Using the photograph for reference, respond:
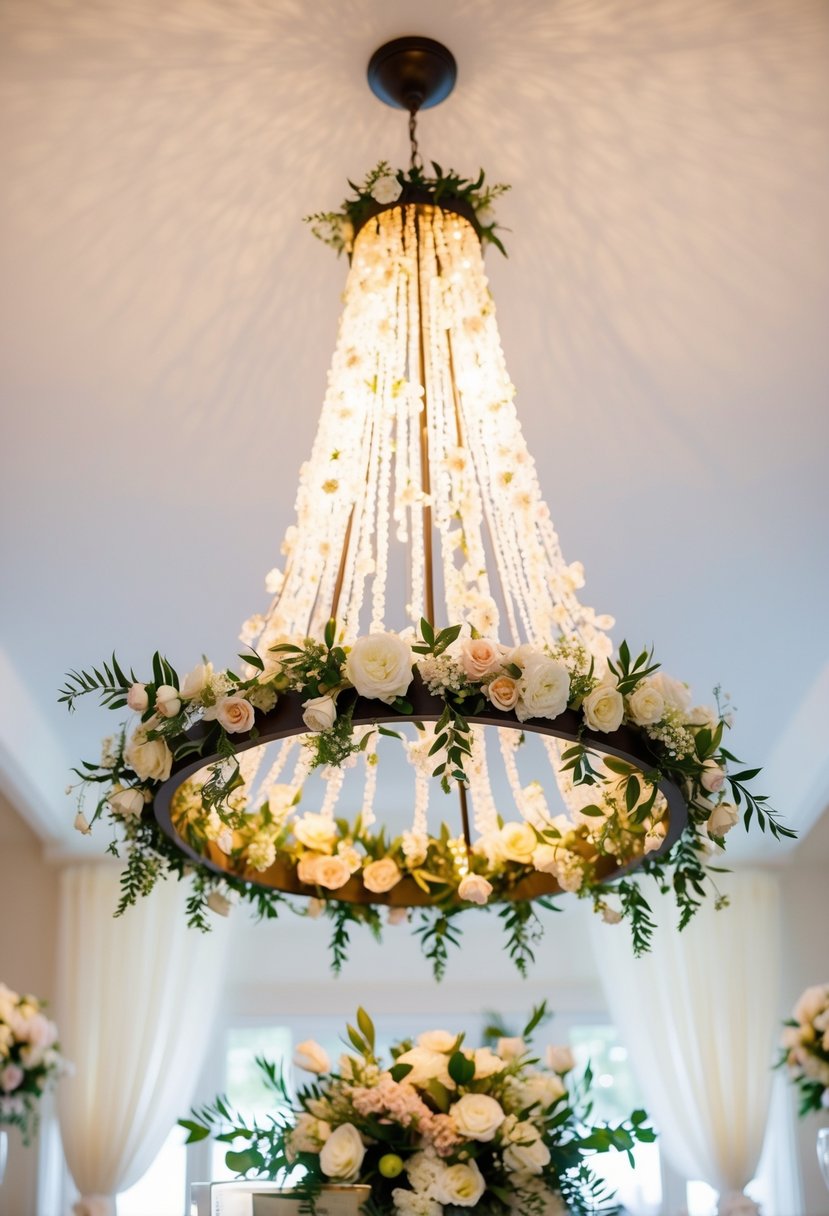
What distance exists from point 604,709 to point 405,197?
1162 millimetres

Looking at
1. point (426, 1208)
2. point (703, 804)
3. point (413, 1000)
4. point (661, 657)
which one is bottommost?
point (426, 1208)

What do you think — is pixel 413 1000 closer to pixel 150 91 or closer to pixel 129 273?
pixel 129 273

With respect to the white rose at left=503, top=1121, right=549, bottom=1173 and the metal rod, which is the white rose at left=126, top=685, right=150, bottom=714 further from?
the white rose at left=503, top=1121, right=549, bottom=1173

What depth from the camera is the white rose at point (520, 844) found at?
111 inches

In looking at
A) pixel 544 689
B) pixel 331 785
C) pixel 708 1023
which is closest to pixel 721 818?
pixel 544 689

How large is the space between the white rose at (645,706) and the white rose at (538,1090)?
0.78m

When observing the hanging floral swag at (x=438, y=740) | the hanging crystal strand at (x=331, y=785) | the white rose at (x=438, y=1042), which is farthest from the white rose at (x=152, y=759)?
the white rose at (x=438, y=1042)

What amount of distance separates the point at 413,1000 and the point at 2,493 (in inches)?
159

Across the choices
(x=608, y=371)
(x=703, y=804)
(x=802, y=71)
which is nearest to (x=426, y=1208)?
(x=703, y=804)

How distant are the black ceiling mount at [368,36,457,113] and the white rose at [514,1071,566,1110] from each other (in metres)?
1.96

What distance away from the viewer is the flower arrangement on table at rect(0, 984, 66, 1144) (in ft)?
15.7

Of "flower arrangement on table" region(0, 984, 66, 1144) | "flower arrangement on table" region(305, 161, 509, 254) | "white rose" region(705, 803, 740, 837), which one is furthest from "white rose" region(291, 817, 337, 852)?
"flower arrangement on table" region(0, 984, 66, 1144)

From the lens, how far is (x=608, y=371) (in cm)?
326

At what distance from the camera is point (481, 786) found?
273 centimetres
